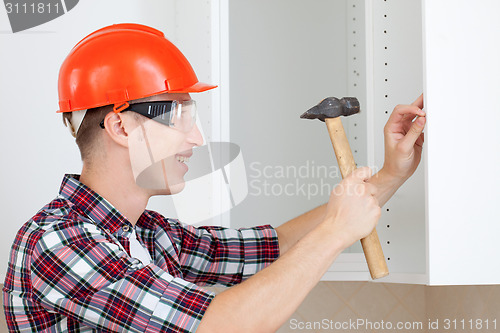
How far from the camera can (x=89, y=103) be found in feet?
3.58

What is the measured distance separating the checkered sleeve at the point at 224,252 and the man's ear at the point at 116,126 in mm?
284

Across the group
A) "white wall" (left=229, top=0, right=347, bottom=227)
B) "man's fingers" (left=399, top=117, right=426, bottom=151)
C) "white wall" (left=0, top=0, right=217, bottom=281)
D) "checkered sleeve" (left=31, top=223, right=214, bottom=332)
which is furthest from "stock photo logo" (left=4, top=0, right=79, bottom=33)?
"man's fingers" (left=399, top=117, right=426, bottom=151)

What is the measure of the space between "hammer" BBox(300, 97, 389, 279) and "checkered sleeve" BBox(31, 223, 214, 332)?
372 millimetres

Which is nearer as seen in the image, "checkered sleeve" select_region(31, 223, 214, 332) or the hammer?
"checkered sleeve" select_region(31, 223, 214, 332)

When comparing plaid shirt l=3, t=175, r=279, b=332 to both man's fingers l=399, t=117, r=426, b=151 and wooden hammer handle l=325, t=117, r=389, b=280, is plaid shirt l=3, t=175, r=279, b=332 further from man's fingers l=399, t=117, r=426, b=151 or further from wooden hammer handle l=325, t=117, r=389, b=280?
man's fingers l=399, t=117, r=426, b=151

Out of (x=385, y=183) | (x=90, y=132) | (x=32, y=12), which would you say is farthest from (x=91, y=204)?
(x=32, y=12)

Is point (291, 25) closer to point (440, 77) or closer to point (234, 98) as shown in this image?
point (234, 98)

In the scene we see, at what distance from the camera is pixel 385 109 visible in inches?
57.2

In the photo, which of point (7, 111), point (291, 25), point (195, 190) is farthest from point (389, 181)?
point (7, 111)

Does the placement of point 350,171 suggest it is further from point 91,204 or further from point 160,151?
point 91,204

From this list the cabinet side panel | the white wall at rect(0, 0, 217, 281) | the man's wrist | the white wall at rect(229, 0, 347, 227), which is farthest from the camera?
the white wall at rect(229, 0, 347, 227)

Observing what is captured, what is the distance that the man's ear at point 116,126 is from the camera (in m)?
1.10

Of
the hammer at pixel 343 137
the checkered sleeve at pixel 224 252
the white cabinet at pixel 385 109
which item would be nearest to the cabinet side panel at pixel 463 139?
the white cabinet at pixel 385 109

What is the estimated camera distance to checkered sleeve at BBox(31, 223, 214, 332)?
891 millimetres
